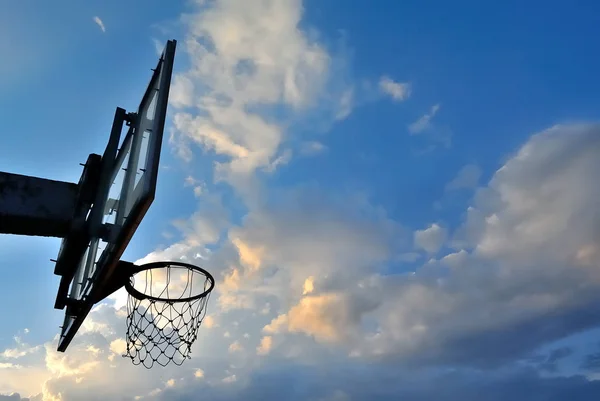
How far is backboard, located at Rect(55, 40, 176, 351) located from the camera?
5.96 m

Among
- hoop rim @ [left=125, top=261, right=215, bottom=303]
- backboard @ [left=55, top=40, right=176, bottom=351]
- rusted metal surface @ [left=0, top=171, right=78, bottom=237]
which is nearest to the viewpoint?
backboard @ [left=55, top=40, right=176, bottom=351]

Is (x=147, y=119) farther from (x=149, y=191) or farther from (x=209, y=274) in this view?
(x=209, y=274)

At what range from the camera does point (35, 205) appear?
23.7ft

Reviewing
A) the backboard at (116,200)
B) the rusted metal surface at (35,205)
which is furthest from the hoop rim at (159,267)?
the rusted metal surface at (35,205)

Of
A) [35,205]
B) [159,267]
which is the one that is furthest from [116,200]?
[159,267]

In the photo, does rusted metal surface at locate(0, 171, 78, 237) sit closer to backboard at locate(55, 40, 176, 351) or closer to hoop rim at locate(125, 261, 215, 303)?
backboard at locate(55, 40, 176, 351)

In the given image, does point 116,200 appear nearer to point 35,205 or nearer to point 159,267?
point 35,205

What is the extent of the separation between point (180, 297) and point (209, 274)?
0.66 meters

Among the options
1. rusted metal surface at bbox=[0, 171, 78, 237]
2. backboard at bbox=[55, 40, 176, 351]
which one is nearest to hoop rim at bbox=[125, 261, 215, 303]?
backboard at bbox=[55, 40, 176, 351]

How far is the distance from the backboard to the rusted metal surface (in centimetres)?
23

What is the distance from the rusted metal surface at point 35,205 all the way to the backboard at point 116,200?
23cm

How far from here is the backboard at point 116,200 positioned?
5.96m

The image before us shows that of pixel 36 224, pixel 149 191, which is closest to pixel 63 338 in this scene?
pixel 36 224

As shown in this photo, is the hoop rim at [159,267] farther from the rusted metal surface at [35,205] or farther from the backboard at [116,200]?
the rusted metal surface at [35,205]
